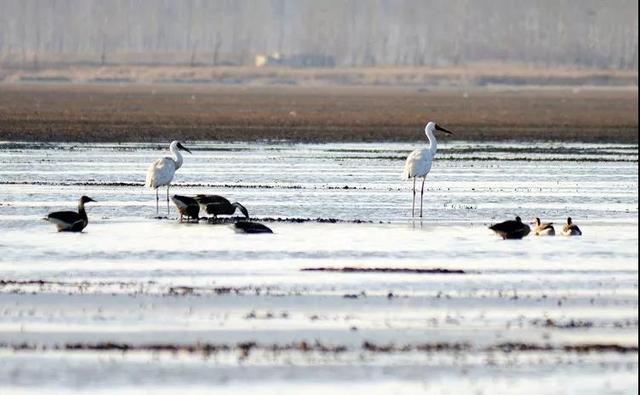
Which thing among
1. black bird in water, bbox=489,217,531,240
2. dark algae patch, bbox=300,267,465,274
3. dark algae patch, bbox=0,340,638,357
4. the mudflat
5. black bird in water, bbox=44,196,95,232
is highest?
the mudflat

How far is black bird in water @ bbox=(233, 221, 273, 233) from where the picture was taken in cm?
2192

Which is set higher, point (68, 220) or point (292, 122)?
point (292, 122)

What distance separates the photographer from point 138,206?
26.8 m

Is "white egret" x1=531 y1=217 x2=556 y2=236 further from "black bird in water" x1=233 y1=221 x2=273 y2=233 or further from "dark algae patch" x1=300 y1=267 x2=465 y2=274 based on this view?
"dark algae patch" x1=300 y1=267 x2=465 y2=274

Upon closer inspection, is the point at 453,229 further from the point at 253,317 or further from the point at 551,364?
the point at 551,364

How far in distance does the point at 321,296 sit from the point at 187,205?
8.56 meters

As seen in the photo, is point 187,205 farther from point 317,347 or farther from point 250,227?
point 317,347

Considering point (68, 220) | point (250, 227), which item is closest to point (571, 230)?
point (250, 227)

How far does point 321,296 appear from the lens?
51.6 ft

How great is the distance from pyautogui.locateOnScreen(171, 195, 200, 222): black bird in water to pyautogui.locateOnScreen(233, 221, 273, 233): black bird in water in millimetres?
2092

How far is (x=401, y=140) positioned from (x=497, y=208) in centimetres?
2575

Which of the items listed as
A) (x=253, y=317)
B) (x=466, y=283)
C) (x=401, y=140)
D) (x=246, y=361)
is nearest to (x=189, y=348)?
(x=246, y=361)

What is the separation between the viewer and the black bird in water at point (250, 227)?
21922 mm

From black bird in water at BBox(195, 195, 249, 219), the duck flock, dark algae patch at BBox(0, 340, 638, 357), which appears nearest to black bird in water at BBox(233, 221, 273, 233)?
the duck flock
